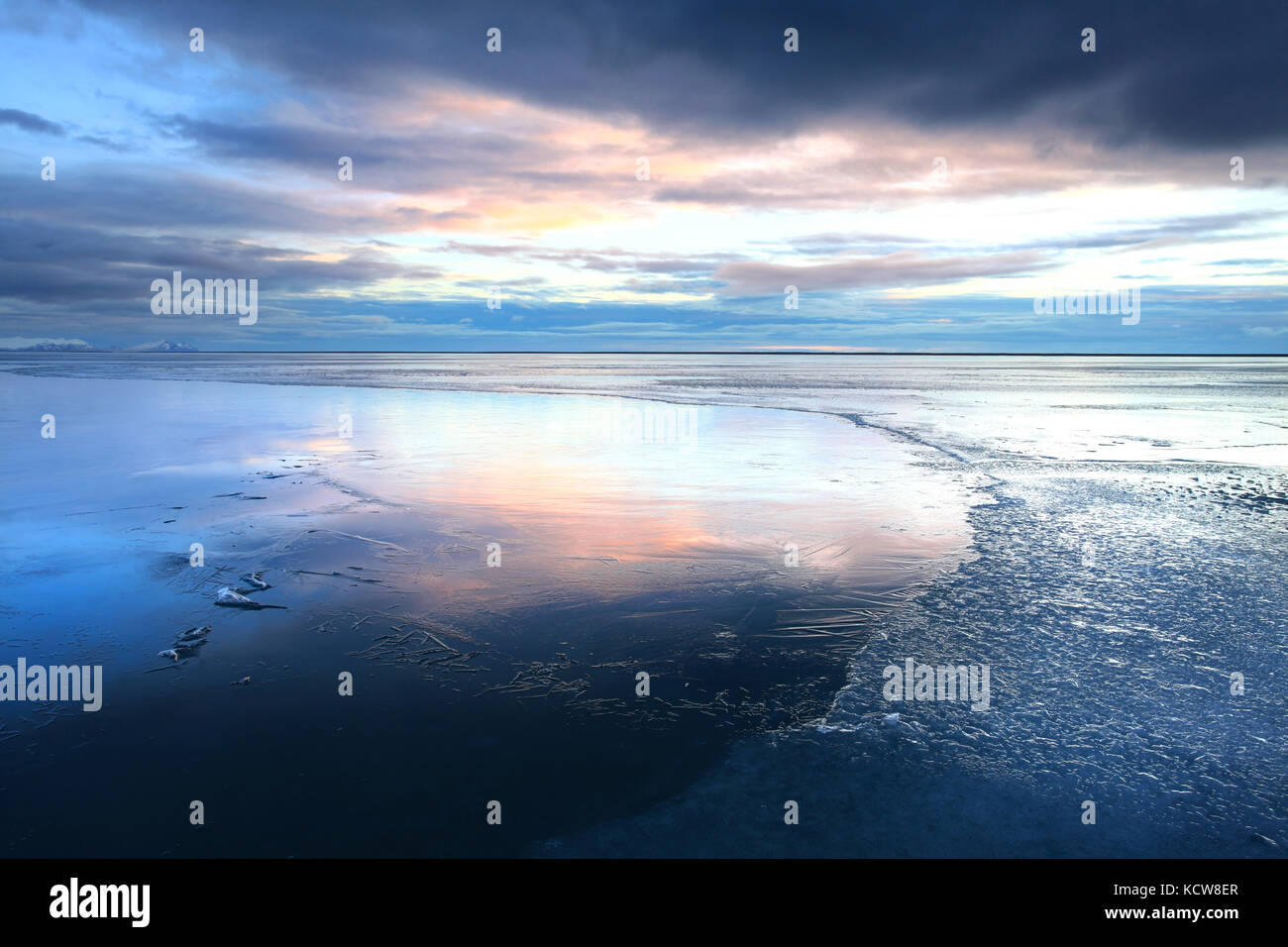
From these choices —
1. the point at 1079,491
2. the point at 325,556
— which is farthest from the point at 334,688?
Answer: the point at 1079,491

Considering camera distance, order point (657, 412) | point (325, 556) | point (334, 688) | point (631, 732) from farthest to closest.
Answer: point (657, 412) → point (325, 556) → point (334, 688) → point (631, 732)

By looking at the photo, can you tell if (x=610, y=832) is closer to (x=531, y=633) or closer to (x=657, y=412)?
(x=531, y=633)

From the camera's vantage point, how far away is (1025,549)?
8.77 metres

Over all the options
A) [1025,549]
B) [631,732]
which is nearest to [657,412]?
[1025,549]

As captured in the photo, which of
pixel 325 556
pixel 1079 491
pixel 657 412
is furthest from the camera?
pixel 657 412

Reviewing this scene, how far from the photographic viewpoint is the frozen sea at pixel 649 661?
3949 millimetres

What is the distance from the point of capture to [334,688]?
17.4ft

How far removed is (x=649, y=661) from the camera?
227 inches

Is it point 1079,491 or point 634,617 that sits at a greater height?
point 1079,491

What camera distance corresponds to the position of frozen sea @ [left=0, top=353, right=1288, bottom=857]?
3.95 metres
